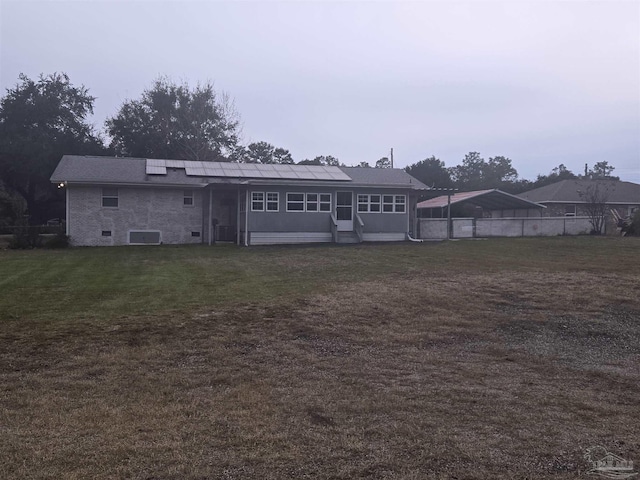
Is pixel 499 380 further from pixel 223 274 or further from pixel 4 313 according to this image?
pixel 223 274

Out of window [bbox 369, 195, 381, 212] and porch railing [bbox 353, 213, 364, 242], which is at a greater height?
window [bbox 369, 195, 381, 212]

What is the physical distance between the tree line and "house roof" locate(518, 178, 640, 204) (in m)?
11.3

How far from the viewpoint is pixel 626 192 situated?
41.4 metres

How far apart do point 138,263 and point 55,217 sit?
26.6 metres

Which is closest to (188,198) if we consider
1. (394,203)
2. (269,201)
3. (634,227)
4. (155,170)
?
(155,170)

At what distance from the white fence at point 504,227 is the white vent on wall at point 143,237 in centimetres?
1375

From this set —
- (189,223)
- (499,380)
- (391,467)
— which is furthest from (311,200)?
(391,467)

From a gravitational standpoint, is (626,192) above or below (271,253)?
above

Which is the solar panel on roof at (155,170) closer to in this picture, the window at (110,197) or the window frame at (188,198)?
the window frame at (188,198)

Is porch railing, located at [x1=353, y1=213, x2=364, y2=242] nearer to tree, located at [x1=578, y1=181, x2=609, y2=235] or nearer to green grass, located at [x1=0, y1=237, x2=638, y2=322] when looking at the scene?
green grass, located at [x1=0, y1=237, x2=638, y2=322]

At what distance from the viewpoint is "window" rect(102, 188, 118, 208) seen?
25.2 metres

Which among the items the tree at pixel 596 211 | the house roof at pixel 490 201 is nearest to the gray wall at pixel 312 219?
the house roof at pixel 490 201

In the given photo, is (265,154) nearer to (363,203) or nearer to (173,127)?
(173,127)

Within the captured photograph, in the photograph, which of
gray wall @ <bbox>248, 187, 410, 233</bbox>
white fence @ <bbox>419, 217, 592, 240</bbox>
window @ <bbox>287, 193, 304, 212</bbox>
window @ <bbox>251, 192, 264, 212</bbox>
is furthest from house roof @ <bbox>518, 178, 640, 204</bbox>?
window @ <bbox>251, 192, 264, 212</bbox>
